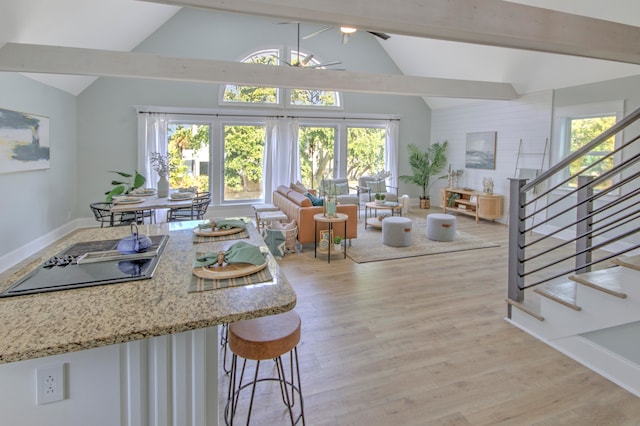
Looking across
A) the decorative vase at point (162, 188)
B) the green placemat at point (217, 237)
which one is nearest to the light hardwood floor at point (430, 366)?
the green placemat at point (217, 237)

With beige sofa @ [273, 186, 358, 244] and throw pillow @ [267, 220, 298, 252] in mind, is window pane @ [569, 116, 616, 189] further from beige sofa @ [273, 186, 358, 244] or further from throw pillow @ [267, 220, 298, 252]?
throw pillow @ [267, 220, 298, 252]

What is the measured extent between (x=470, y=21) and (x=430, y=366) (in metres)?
2.61

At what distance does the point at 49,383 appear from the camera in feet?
3.88

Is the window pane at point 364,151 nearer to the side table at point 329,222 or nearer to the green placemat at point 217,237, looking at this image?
the side table at point 329,222

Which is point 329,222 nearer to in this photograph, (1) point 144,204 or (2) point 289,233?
(2) point 289,233

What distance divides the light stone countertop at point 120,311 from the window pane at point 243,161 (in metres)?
6.47

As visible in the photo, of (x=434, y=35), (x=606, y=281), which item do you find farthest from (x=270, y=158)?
(x=606, y=281)

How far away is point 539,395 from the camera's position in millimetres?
2162

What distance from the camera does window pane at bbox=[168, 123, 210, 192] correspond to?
7.51 meters

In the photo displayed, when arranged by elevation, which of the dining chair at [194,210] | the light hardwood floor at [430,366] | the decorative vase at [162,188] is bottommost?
the light hardwood floor at [430,366]

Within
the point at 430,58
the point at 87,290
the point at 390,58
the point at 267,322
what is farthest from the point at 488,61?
the point at 87,290

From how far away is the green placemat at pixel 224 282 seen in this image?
1412mm

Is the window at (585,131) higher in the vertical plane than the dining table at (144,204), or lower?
higher

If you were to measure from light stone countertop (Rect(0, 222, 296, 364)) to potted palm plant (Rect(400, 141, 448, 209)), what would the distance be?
8.03m
